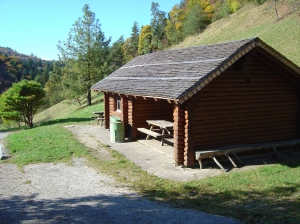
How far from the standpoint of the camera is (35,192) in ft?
28.4

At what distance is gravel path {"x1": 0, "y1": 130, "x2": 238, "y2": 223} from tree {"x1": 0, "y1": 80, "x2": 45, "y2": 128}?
13.1m

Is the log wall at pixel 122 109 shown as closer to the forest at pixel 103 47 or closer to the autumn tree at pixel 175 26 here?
the forest at pixel 103 47

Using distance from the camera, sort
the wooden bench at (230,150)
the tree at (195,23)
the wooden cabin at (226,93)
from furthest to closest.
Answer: the tree at (195,23), the wooden cabin at (226,93), the wooden bench at (230,150)

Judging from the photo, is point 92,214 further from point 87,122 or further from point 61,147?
point 87,122

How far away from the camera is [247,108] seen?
40.3 feet

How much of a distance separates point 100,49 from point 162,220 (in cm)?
3004

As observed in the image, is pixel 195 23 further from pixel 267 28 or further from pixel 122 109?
pixel 122 109

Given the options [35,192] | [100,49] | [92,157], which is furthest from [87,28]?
[35,192]

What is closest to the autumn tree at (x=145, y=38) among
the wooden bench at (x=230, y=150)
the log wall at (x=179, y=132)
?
the wooden bench at (x=230, y=150)

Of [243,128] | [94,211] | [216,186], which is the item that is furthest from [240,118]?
[94,211]

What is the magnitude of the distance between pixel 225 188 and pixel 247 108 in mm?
4573

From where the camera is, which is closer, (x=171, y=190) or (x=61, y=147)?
(x=171, y=190)

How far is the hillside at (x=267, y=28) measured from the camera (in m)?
29.8

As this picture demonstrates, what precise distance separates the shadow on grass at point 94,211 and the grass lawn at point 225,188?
0.62m
